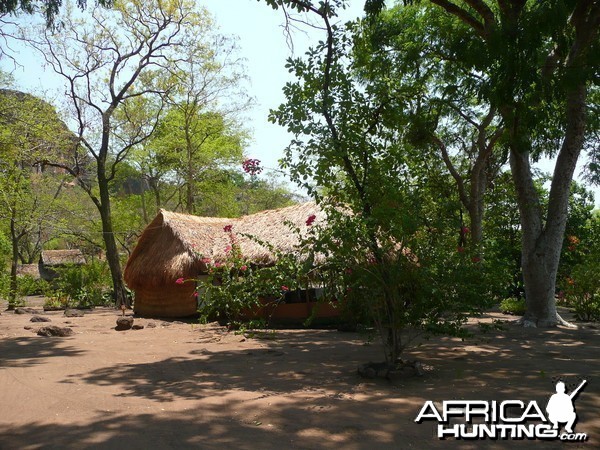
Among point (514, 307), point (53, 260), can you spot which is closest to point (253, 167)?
point (514, 307)

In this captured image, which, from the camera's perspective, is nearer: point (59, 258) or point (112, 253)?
point (112, 253)

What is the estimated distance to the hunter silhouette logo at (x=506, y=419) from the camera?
4496 millimetres

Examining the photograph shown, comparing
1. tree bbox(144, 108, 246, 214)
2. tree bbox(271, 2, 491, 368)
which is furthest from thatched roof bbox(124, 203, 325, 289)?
tree bbox(144, 108, 246, 214)

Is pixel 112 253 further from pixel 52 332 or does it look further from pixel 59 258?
pixel 59 258

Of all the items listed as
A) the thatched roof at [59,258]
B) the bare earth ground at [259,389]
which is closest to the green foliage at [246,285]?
the bare earth ground at [259,389]

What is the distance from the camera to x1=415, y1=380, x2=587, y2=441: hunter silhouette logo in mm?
4496

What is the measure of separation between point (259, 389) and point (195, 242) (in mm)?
9256

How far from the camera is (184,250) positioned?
1492 cm

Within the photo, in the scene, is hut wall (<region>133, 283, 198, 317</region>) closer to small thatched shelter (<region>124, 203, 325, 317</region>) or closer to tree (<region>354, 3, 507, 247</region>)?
small thatched shelter (<region>124, 203, 325, 317</region>)

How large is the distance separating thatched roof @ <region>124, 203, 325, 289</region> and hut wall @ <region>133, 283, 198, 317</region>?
315mm

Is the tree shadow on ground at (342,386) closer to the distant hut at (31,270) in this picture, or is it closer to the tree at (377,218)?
the tree at (377,218)

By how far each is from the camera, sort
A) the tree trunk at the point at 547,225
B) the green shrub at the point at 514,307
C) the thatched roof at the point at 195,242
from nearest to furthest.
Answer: the tree trunk at the point at 547,225 < the thatched roof at the point at 195,242 < the green shrub at the point at 514,307

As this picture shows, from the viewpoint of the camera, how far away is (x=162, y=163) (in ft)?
87.4

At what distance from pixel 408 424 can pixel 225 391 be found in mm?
2259
